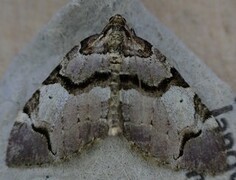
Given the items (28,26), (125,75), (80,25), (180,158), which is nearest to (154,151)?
(180,158)

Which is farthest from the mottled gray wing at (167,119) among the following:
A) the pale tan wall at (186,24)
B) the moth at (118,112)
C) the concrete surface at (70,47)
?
the pale tan wall at (186,24)

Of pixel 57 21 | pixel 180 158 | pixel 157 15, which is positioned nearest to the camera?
pixel 180 158

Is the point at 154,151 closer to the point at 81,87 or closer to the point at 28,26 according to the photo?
the point at 81,87

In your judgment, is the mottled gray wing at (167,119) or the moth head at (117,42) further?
the moth head at (117,42)

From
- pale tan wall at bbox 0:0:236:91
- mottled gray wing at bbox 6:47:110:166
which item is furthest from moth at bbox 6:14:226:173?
pale tan wall at bbox 0:0:236:91

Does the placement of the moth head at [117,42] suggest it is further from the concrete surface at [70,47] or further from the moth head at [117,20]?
the concrete surface at [70,47]

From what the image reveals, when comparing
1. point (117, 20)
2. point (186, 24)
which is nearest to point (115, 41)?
point (117, 20)
